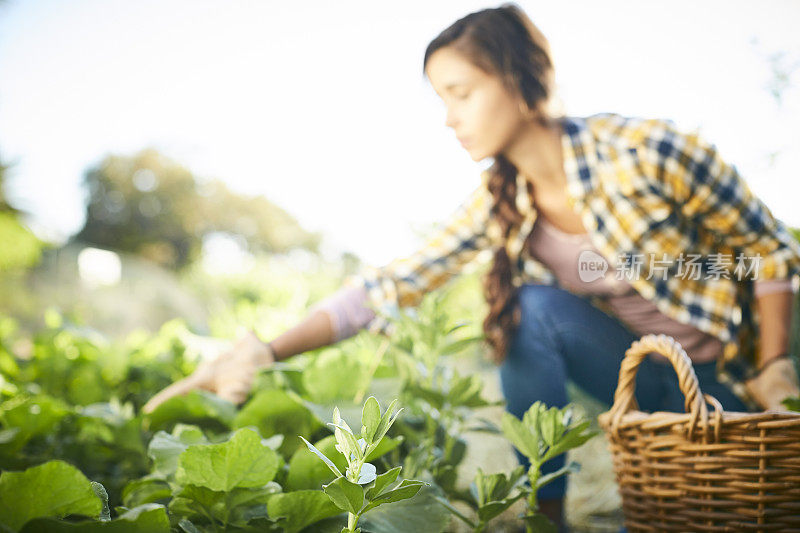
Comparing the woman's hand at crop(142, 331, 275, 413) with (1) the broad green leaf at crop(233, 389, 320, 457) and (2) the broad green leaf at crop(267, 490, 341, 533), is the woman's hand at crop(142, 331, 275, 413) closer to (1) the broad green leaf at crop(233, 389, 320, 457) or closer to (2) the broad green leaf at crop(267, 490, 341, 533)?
(1) the broad green leaf at crop(233, 389, 320, 457)

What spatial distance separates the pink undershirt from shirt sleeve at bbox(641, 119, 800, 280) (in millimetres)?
169

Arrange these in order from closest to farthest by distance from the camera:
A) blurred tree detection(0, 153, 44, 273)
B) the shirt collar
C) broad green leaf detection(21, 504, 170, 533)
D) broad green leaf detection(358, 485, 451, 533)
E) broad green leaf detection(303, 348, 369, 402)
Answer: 1. broad green leaf detection(21, 504, 170, 533)
2. broad green leaf detection(358, 485, 451, 533)
3. broad green leaf detection(303, 348, 369, 402)
4. the shirt collar
5. blurred tree detection(0, 153, 44, 273)

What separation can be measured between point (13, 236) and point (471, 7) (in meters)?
6.76

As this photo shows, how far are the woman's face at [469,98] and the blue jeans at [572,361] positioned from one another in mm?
342

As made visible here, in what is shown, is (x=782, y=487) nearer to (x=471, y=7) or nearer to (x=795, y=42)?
(x=795, y=42)

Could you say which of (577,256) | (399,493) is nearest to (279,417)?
(399,493)

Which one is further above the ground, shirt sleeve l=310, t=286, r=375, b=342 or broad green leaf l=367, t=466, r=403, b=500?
broad green leaf l=367, t=466, r=403, b=500

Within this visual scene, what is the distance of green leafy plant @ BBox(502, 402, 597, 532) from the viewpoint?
1.66ft

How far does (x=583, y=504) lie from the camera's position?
1266 mm

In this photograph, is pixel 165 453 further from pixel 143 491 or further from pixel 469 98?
pixel 469 98

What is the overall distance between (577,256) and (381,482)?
0.82 meters

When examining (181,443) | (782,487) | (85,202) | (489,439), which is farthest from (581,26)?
(85,202)

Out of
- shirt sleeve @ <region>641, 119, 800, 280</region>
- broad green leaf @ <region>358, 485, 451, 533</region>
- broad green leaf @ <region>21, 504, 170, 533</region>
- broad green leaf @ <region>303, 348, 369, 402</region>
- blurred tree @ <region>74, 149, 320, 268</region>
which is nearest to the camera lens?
broad green leaf @ <region>21, 504, 170, 533</region>

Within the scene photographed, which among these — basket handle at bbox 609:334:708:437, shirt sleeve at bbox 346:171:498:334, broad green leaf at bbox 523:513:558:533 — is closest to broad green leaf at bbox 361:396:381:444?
broad green leaf at bbox 523:513:558:533
